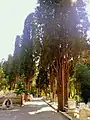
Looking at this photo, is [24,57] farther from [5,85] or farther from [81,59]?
[5,85]

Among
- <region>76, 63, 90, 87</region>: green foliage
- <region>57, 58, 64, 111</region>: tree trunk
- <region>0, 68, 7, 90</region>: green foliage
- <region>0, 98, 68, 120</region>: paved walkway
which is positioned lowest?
<region>0, 98, 68, 120</region>: paved walkway

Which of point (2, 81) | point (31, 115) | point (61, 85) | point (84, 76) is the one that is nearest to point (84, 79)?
point (84, 76)

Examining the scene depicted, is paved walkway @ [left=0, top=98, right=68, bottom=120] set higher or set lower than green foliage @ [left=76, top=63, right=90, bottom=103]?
lower

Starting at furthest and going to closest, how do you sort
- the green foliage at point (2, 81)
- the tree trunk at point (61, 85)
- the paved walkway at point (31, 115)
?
the green foliage at point (2, 81) < the tree trunk at point (61, 85) < the paved walkway at point (31, 115)

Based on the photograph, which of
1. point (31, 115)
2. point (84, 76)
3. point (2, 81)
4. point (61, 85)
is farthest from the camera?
point (2, 81)

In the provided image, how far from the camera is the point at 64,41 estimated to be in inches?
750

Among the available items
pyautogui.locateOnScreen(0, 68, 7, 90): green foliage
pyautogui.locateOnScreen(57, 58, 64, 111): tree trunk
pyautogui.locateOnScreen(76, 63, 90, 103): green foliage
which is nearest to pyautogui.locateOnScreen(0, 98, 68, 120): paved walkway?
pyautogui.locateOnScreen(57, 58, 64, 111): tree trunk

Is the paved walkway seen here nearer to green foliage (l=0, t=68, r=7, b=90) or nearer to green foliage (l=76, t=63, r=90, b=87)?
green foliage (l=76, t=63, r=90, b=87)

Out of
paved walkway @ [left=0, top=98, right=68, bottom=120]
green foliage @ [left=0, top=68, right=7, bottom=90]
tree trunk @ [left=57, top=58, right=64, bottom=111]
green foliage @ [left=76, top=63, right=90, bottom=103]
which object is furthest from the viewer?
green foliage @ [left=0, top=68, right=7, bottom=90]

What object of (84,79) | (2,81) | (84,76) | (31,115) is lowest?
(31,115)

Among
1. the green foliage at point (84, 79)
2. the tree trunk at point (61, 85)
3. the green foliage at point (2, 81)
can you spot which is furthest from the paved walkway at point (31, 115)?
the green foliage at point (2, 81)

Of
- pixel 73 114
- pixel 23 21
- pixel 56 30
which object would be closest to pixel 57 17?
pixel 56 30

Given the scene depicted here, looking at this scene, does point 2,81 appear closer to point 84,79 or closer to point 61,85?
point 84,79

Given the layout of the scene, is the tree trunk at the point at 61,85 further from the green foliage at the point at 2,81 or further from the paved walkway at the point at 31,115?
the green foliage at the point at 2,81
